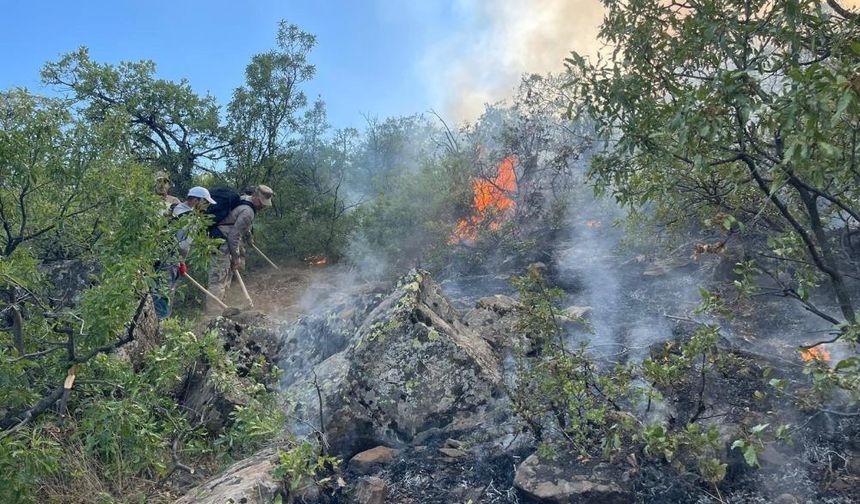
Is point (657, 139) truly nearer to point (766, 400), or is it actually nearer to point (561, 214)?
point (766, 400)

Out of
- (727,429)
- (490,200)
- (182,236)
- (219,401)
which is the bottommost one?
(727,429)

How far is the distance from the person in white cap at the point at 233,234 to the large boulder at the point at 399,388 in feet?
15.8

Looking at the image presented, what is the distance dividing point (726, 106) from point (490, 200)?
7.78 meters

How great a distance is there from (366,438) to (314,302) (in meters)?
5.33

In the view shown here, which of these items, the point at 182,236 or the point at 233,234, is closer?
the point at 182,236

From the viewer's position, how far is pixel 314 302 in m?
9.40

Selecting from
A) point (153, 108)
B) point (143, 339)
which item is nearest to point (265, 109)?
point (153, 108)

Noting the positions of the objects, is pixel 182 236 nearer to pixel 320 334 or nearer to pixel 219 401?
pixel 320 334

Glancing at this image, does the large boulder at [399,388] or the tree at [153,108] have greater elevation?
the tree at [153,108]

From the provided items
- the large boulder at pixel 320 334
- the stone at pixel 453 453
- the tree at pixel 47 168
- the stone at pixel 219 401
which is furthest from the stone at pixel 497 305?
the tree at pixel 47 168

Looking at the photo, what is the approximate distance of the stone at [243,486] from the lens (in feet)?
10.5

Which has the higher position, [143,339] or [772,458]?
[143,339]

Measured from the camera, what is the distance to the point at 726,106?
274 centimetres

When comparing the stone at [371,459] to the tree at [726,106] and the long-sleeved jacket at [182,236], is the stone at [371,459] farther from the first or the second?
the tree at [726,106]
